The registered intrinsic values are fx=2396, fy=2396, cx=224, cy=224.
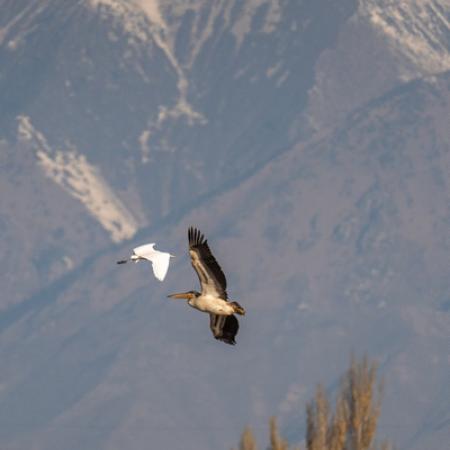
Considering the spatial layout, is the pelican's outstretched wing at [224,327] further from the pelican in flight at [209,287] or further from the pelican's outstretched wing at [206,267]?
the pelican's outstretched wing at [206,267]

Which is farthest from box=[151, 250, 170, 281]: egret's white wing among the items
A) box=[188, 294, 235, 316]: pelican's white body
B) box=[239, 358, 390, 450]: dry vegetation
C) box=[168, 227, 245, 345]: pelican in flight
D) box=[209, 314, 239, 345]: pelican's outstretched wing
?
box=[239, 358, 390, 450]: dry vegetation

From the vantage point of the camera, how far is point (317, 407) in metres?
89.8

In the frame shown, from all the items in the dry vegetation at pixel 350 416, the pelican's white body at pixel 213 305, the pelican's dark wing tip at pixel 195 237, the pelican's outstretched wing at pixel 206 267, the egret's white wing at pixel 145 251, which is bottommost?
the pelican's white body at pixel 213 305

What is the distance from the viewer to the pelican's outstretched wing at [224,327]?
69.0 m

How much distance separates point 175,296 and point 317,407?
872 inches

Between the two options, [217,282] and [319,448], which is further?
[319,448]

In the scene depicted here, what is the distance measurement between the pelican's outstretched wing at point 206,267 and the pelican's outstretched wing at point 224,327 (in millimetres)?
1266

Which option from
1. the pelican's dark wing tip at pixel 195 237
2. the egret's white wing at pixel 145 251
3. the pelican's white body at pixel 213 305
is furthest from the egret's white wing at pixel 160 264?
the pelican's dark wing tip at pixel 195 237

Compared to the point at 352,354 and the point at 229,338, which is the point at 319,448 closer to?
the point at 352,354

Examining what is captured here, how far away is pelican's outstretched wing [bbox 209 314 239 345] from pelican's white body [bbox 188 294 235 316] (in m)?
0.66

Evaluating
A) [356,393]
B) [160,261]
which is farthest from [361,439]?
[160,261]

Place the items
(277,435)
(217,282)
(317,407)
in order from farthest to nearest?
1. (317,407)
2. (277,435)
3. (217,282)

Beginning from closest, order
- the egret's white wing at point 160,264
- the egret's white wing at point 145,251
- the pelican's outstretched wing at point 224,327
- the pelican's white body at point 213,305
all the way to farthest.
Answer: the pelican's white body at point 213,305
the pelican's outstretched wing at point 224,327
the egret's white wing at point 160,264
the egret's white wing at point 145,251

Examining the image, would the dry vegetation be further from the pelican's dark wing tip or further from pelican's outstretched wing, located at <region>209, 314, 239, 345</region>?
the pelican's dark wing tip
